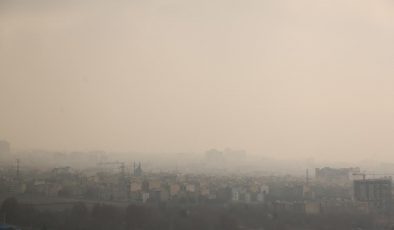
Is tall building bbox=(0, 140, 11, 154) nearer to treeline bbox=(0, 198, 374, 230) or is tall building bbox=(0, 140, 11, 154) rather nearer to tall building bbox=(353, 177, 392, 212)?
treeline bbox=(0, 198, 374, 230)

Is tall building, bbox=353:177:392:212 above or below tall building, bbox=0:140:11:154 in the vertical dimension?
below

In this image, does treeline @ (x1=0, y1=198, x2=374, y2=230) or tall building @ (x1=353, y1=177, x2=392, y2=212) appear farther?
tall building @ (x1=353, y1=177, x2=392, y2=212)

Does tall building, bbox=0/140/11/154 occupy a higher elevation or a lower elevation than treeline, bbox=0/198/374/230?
higher

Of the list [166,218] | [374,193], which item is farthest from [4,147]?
[374,193]

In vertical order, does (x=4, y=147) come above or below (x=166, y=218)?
above

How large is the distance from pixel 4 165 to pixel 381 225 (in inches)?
253

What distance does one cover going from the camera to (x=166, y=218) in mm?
6566

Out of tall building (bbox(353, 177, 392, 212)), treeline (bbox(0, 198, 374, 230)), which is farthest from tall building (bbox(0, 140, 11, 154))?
tall building (bbox(353, 177, 392, 212))

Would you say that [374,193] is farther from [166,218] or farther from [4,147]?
[4,147]

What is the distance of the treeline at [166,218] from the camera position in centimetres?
615

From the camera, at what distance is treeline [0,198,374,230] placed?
615 cm

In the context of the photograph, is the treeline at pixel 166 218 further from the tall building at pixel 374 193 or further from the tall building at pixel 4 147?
the tall building at pixel 4 147

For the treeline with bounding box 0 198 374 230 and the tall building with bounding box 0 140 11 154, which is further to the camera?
the tall building with bounding box 0 140 11 154

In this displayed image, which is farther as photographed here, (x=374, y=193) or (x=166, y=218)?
(x=374, y=193)
